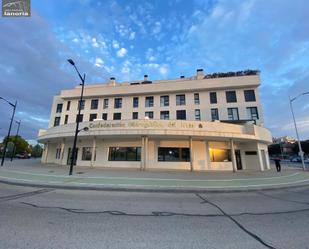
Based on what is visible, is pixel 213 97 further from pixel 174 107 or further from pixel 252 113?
pixel 174 107

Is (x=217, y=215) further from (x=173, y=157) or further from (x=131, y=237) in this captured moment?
(x=173, y=157)

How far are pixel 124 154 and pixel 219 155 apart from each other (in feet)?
42.7

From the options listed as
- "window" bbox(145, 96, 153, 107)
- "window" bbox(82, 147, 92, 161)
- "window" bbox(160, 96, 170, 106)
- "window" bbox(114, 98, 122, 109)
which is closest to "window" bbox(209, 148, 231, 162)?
"window" bbox(160, 96, 170, 106)

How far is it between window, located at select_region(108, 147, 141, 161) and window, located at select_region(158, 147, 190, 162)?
2.97 meters

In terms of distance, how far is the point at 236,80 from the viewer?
3020cm

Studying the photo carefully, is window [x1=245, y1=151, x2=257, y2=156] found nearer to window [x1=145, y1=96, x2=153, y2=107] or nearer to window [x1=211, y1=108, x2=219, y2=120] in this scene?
window [x1=211, y1=108, x2=219, y2=120]

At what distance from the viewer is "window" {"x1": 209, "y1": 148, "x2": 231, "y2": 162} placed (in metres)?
23.8

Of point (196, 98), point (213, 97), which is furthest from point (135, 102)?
point (213, 97)

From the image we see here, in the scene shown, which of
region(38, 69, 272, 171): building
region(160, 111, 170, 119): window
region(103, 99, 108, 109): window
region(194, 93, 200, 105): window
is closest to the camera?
region(38, 69, 272, 171): building

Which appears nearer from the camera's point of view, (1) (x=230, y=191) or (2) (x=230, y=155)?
(1) (x=230, y=191)

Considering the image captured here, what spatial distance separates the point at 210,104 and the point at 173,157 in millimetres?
13407

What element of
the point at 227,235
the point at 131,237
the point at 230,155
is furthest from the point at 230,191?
the point at 230,155

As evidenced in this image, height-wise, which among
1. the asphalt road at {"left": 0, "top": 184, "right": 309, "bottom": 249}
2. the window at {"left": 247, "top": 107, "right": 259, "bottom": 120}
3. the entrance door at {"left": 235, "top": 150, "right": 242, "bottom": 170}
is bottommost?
the asphalt road at {"left": 0, "top": 184, "right": 309, "bottom": 249}

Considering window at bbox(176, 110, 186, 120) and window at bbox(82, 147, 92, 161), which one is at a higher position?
window at bbox(176, 110, 186, 120)
